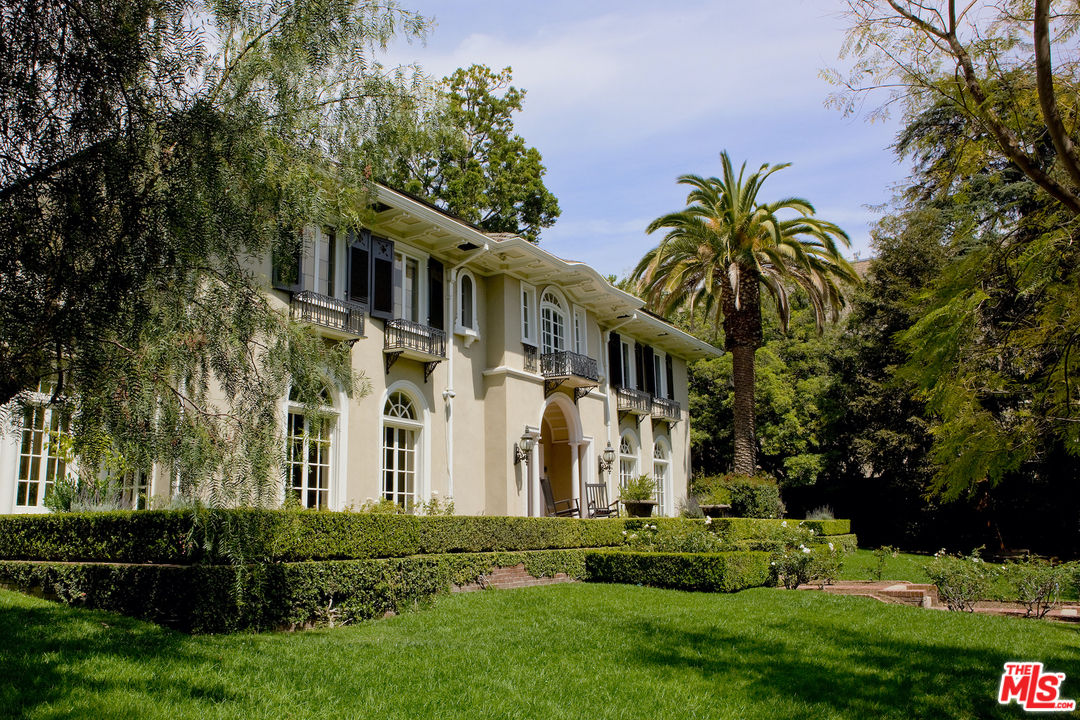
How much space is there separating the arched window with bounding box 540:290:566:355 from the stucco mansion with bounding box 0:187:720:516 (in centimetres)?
5

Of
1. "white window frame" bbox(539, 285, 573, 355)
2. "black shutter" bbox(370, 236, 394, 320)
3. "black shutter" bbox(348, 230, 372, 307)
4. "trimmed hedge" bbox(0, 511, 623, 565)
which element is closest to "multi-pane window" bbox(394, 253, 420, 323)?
"black shutter" bbox(370, 236, 394, 320)

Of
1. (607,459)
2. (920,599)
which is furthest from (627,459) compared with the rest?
(920,599)

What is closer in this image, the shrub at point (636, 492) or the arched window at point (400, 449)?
the arched window at point (400, 449)

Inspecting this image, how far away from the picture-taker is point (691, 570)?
14086mm

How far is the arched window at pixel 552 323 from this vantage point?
20.6m

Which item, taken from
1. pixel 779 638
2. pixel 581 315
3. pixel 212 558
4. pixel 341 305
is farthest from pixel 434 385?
pixel 779 638

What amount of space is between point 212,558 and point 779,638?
6463mm

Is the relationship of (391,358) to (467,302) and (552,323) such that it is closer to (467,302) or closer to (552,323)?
(467,302)

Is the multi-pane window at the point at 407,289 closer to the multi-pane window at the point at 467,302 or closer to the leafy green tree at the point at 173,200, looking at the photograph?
the multi-pane window at the point at 467,302

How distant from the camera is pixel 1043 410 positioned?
883 centimetres

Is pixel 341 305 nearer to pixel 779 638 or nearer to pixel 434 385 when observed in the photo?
pixel 434 385

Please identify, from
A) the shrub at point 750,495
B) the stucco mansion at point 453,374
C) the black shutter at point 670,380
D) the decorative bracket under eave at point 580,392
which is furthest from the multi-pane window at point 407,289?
the black shutter at point 670,380

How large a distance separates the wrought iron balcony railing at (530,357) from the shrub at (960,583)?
32.2 feet

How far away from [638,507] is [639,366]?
6519mm
